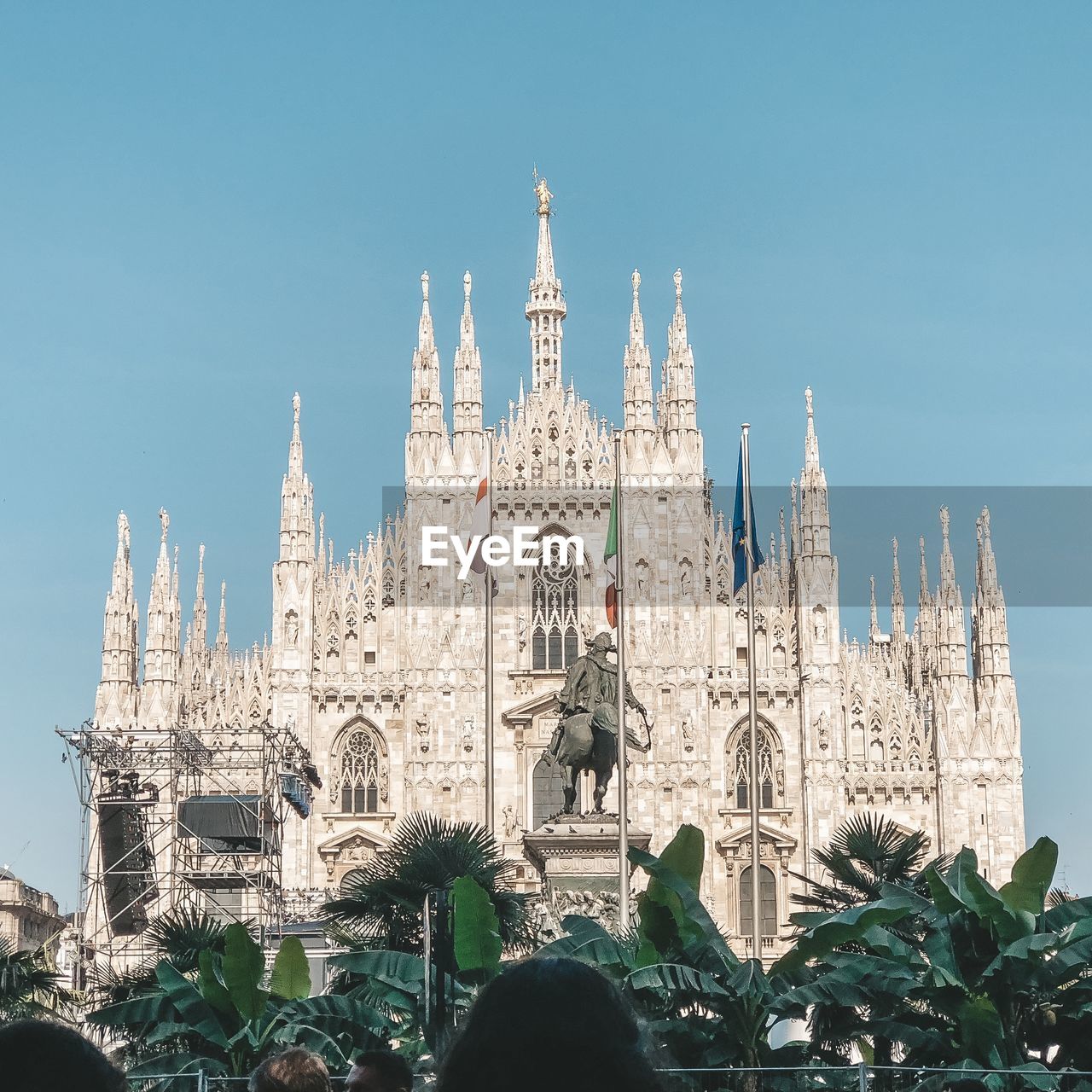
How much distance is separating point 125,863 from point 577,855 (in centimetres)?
1839

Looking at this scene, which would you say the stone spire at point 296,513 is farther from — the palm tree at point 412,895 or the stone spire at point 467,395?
the palm tree at point 412,895

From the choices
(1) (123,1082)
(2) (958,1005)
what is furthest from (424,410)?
(1) (123,1082)

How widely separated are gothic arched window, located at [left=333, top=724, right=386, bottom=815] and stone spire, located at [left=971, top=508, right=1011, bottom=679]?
1567 cm

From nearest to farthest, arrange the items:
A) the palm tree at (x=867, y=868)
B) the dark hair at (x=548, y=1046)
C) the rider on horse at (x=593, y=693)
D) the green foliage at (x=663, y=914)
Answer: the dark hair at (x=548, y=1046)
the green foliage at (x=663, y=914)
the palm tree at (x=867, y=868)
the rider on horse at (x=593, y=693)

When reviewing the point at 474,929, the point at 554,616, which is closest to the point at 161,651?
the point at 554,616

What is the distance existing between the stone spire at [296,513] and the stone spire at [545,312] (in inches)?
284

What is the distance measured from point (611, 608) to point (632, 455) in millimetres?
14363

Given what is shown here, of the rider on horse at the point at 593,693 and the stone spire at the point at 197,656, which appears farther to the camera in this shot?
the stone spire at the point at 197,656

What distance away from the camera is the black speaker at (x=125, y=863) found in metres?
42.1

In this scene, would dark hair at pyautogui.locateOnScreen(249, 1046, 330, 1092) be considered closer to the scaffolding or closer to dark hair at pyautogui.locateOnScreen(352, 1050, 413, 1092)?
dark hair at pyautogui.locateOnScreen(352, 1050, 413, 1092)

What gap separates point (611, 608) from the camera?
115ft

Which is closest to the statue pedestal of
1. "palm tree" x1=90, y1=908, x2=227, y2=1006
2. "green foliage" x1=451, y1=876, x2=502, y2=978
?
"palm tree" x1=90, y1=908, x2=227, y2=1006

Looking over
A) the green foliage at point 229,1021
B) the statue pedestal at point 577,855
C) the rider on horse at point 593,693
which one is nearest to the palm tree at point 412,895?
the green foliage at point 229,1021

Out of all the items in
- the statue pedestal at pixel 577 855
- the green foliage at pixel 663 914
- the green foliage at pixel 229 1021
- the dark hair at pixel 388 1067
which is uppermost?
the statue pedestal at pixel 577 855
